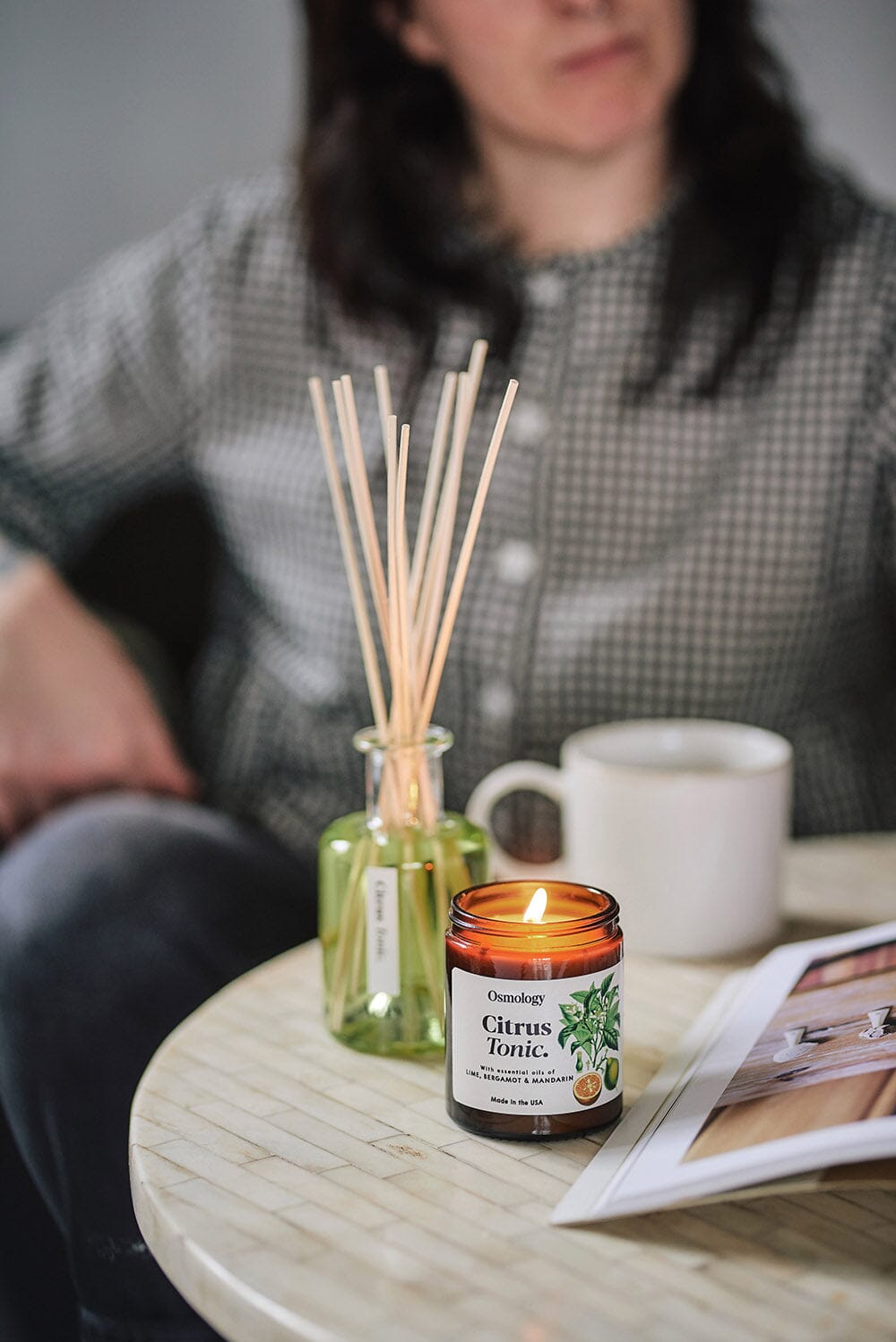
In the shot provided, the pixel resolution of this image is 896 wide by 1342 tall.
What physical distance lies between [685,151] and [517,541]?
358mm

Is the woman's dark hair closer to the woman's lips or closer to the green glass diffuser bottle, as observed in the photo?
the woman's lips

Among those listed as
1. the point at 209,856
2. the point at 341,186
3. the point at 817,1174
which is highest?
the point at 341,186

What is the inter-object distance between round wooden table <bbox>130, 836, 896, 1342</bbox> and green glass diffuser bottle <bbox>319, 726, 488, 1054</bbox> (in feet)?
0.07

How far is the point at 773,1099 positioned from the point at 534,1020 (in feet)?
0.30

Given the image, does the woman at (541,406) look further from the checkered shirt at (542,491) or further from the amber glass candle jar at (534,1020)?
the amber glass candle jar at (534,1020)

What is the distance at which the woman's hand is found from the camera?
3.57 ft

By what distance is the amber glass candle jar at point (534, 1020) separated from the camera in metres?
0.54

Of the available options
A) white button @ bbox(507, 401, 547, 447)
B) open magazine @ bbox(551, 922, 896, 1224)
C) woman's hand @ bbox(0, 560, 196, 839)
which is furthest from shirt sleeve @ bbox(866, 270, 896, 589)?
woman's hand @ bbox(0, 560, 196, 839)

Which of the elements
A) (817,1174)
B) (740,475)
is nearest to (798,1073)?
(817,1174)

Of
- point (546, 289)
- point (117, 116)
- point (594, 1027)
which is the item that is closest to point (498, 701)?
point (546, 289)

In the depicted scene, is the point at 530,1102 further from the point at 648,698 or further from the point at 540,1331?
the point at 648,698

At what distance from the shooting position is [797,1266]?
0.47 metres

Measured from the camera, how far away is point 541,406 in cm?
111

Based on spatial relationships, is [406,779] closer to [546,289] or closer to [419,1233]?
[419,1233]
